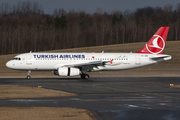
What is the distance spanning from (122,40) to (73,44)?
66.8ft

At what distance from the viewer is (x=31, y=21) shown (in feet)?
463

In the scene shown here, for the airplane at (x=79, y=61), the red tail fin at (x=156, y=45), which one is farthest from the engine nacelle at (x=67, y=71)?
the red tail fin at (x=156, y=45)

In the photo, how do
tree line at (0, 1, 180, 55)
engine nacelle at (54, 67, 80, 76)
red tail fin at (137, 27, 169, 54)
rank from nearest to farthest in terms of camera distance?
1. engine nacelle at (54, 67, 80, 76)
2. red tail fin at (137, 27, 169, 54)
3. tree line at (0, 1, 180, 55)

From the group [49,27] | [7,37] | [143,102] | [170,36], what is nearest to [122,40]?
[170,36]

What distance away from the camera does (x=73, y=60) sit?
154 feet

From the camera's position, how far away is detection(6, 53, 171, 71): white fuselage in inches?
1811

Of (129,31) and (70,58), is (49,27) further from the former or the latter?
(70,58)

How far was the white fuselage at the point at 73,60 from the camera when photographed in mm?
46000

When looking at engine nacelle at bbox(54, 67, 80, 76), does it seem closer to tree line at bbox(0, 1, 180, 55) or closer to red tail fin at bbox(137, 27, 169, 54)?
red tail fin at bbox(137, 27, 169, 54)

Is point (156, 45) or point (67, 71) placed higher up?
point (156, 45)

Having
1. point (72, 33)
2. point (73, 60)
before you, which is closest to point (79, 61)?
point (73, 60)

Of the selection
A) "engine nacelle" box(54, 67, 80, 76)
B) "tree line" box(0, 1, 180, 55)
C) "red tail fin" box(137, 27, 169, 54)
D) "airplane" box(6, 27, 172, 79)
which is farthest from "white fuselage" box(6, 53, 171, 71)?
"tree line" box(0, 1, 180, 55)

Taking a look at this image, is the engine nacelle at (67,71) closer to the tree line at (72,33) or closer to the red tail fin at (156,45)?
the red tail fin at (156,45)

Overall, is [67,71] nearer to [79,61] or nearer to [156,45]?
[79,61]
